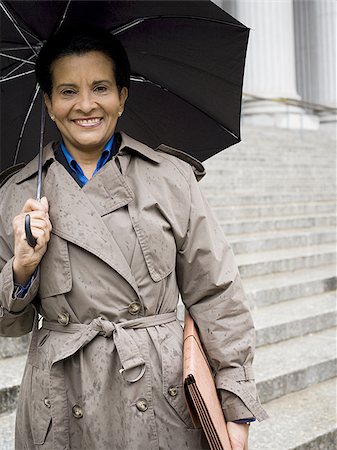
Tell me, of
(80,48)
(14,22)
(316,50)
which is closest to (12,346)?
(14,22)

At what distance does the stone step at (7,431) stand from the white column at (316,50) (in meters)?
16.6

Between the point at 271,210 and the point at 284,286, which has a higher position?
the point at 271,210

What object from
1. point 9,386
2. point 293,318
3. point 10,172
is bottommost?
point 293,318

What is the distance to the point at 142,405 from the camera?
6.13ft

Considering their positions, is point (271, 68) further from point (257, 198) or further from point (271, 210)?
point (271, 210)

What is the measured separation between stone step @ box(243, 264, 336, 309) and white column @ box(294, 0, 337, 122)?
517 inches

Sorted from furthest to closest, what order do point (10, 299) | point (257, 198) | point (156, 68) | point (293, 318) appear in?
point (257, 198) < point (293, 318) < point (156, 68) < point (10, 299)

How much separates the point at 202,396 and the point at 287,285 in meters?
4.18

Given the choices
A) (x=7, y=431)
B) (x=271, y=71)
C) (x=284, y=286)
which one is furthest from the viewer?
(x=271, y=71)

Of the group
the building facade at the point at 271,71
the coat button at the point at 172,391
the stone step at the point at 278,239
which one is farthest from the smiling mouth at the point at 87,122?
the building facade at the point at 271,71

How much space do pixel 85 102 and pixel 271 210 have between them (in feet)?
22.9

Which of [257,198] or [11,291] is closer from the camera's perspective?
[11,291]

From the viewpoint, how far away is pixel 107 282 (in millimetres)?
1870

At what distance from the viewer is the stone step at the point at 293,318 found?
5020 millimetres
